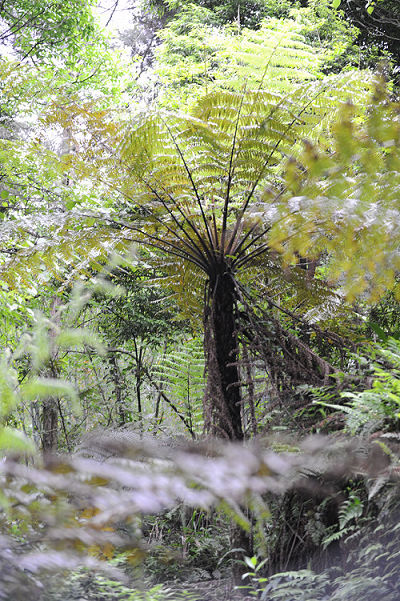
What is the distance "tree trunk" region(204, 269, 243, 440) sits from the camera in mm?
1550

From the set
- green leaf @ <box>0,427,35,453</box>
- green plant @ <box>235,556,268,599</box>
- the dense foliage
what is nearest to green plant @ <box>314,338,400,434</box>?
the dense foliage

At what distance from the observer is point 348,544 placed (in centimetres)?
105

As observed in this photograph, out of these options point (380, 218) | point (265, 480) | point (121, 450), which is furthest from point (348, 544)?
point (380, 218)

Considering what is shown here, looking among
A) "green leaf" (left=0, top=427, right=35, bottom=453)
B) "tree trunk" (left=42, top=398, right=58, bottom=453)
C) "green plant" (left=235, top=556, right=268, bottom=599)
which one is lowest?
"green plant" (left=235, top=556, right=268, bottom=599)

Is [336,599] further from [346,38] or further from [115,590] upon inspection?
[346,38]

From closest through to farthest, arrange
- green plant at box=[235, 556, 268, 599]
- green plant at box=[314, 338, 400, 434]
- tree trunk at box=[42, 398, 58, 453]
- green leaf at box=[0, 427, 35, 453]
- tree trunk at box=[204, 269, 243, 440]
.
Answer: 1. green leaf at box=[0, 427, 35, 453]
2. green plant at box=[314, 338, 400, 434]
3. green plant at box=[235, 556, 268, 599]
4. tree trunk at box=[204, 269, 243, 440]
5. tree trunk at box=[42, 398, 58, 453]

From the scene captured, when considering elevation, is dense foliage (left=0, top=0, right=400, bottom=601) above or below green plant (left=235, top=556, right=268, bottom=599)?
above

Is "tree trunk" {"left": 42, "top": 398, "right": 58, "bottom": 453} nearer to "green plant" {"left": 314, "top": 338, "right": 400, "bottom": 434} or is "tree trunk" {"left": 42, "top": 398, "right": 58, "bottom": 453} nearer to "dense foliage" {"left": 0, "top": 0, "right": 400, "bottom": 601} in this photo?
"dense foliage" {"left": 0, "top": 0, "right": 400, "bottom": 601}

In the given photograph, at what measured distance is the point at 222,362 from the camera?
1.70 metres

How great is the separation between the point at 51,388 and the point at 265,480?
0.32m

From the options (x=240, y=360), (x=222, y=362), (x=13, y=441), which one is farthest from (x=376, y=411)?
(x=13, y=441)

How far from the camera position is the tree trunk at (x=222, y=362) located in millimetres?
1550

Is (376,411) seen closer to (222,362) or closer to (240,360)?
(240,360)

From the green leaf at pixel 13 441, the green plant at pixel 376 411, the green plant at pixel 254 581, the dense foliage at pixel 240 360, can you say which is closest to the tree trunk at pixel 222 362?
the dense foliage at pixel 240 360
